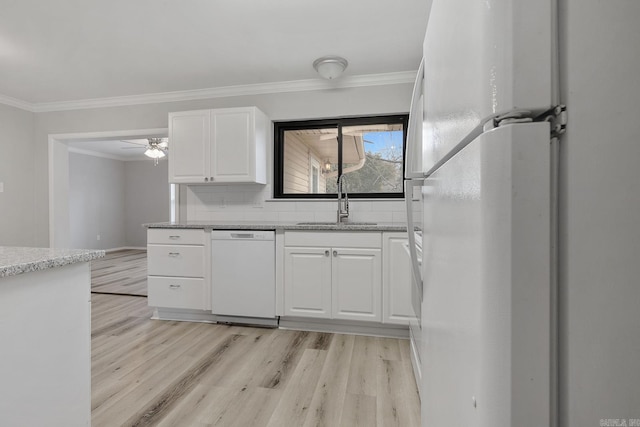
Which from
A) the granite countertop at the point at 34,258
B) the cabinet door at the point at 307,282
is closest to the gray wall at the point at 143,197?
the cabinet door at the point at 307,282

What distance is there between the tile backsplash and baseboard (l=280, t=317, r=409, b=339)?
3.28ft

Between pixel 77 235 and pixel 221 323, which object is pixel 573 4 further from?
pixel 77 235

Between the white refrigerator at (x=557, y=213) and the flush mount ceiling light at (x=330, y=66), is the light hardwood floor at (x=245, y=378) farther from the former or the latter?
the flush mount ceiling light at (x=330, y=66)

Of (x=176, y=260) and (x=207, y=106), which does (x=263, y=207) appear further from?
(x=207, y=106)

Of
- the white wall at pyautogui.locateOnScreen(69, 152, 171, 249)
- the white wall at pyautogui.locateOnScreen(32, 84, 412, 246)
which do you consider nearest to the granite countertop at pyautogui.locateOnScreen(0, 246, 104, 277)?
the white wall at pyautogui.locateOnScreen(32, 84, 412, 246)

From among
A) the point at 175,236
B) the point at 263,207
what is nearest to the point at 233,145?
the point at 263,207

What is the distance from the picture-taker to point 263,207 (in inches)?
129

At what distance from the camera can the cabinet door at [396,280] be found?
7.73 feet

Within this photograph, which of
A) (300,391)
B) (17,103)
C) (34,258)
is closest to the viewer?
(34,258)

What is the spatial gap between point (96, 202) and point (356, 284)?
7350mm

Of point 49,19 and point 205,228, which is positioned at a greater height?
point 49,19

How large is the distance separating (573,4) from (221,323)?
9.70 feet

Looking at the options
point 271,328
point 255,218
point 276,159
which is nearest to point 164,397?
point 271,328

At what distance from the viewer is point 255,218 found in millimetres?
3275
